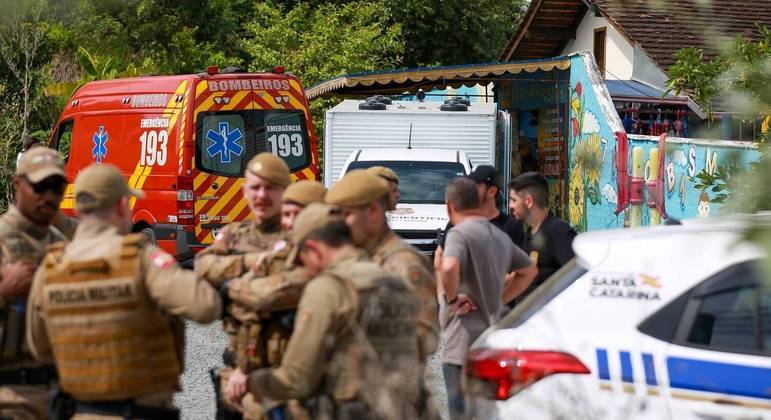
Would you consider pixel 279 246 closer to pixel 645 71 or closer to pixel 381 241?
pixel 381 241

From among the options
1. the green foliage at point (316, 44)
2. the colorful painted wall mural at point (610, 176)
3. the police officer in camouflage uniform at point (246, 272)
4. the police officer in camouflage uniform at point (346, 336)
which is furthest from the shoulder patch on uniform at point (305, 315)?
the green foliage at point (316, 44)

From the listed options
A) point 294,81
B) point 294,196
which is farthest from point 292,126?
point 294,196

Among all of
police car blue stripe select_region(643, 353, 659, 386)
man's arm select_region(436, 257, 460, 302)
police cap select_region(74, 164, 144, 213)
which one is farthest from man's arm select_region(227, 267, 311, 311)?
man's arm select_region(436, 257, 460, 302)

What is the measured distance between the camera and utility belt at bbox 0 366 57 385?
430 centimetres

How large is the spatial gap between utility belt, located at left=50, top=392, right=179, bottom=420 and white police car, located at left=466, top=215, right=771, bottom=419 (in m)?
1.21

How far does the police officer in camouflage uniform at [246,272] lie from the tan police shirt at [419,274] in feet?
1.20

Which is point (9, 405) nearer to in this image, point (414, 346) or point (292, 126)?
point (414, 346)

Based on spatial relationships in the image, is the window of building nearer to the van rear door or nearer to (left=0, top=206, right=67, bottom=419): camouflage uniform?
the van rear door

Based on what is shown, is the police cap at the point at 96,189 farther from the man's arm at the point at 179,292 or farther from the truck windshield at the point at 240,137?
the truck windshield at the point at 240,137

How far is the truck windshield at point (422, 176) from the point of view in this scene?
14750mm

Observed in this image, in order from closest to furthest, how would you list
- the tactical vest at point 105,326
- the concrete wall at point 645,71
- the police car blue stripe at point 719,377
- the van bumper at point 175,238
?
1. the tactical vest at point 105,326
2. the police car blue stripe at point 719,377
3. the van bumper at point 175,238
4. the concrete wall at point 645,71

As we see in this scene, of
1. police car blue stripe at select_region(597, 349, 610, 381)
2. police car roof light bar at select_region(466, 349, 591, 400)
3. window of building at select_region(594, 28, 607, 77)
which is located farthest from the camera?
window of building at select_region(594, 28, 607, 77)

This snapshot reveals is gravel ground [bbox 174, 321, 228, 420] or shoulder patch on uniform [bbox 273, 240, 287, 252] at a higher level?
shoulder patch on uniform [bbox 273, 240, 287, 252]

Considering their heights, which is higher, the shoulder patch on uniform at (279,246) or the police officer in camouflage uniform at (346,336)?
the shoulder patch on uniform at (279,246)
